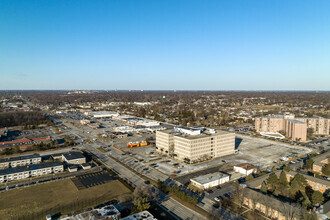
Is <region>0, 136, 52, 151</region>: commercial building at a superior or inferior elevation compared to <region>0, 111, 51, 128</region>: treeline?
inferior

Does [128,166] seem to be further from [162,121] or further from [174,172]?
[162,121]

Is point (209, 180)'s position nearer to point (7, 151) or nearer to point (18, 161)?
point (18, 161)

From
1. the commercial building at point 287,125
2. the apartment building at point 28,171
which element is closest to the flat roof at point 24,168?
the apartment building at point 28,171

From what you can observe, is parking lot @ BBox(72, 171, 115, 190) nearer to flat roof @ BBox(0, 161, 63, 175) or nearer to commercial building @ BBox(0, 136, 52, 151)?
flat roof @ BBox(0, 161, 63, 175)

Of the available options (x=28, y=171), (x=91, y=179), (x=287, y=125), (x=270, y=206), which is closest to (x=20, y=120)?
(x=28, y=171)

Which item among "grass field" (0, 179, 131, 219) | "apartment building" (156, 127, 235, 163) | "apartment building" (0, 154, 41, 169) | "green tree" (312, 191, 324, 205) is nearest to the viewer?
"green tree" (312, 191, 324, 205)

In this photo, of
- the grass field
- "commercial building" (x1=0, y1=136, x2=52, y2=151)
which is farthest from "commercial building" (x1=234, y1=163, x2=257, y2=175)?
"commercial building" (x1=0, y1=136, x2=52, y2=151)

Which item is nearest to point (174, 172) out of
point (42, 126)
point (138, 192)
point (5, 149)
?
point (138, 192)
